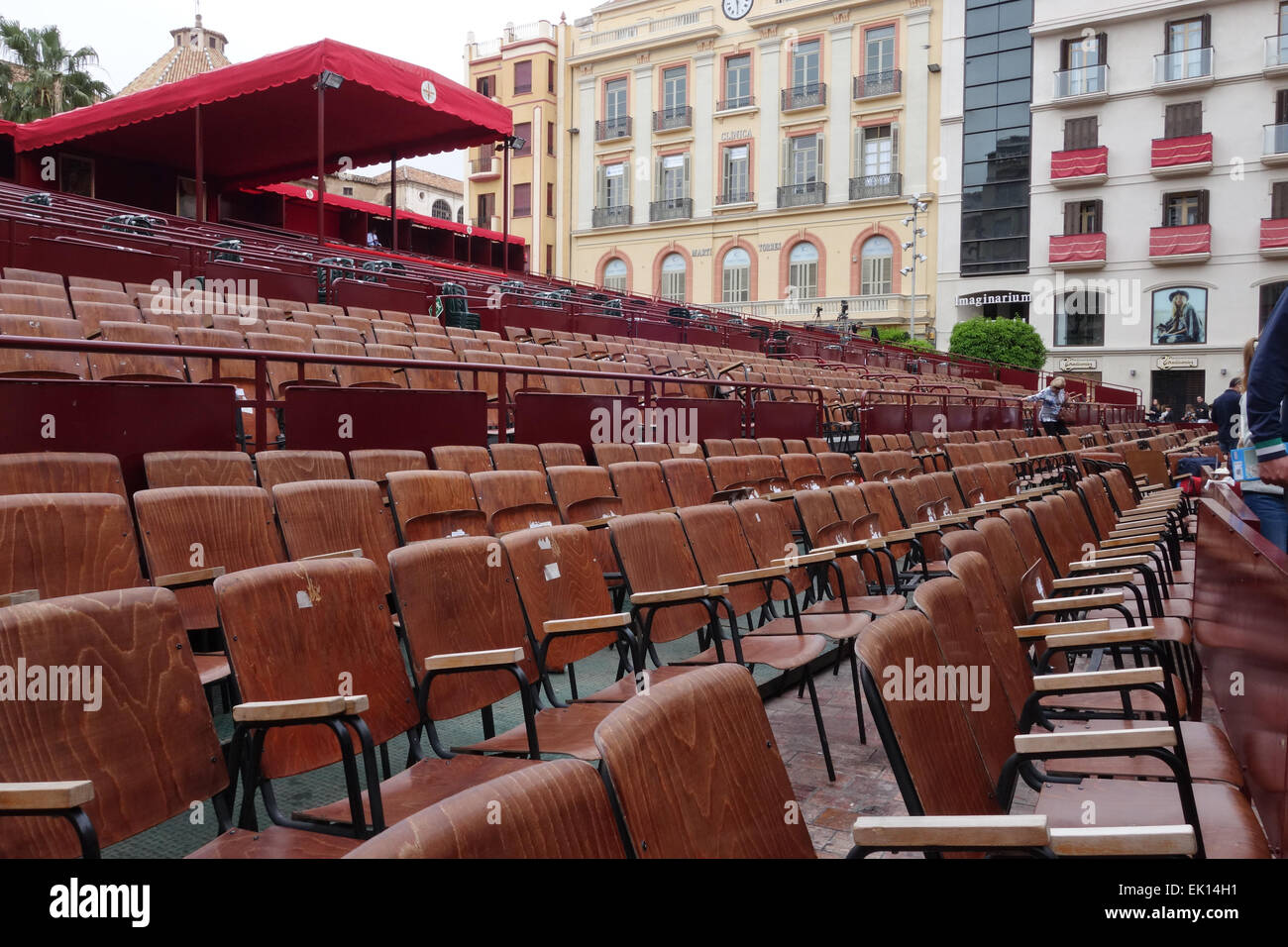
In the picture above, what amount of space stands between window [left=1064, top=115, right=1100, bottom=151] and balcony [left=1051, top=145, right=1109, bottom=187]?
221mm

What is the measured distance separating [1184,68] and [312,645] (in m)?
32.1

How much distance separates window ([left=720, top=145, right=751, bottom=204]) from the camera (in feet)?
107

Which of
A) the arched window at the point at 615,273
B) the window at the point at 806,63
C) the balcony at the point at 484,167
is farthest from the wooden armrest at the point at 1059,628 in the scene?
the balcony at the point at 484,167

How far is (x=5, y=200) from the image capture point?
9.21 metres

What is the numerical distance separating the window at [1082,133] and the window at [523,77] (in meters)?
20.5

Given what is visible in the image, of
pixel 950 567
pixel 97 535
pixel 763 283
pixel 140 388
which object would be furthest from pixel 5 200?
pixel 763 283

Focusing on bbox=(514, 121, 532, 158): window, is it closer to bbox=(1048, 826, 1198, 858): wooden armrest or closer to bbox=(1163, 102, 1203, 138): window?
bbox=(1163, 102, 1203, 138): window

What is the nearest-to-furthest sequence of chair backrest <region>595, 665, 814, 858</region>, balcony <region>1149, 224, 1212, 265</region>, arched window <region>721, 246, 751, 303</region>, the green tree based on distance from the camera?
chair backrest <region>595, 665, 814, 858</region>, the green tree, balcony <region>1149, 224, 1212, 265</region>, arched window <region>721, 246, 751, 303</region>

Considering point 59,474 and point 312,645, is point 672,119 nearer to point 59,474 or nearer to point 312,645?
point 59,474

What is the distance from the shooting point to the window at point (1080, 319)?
92.4ft

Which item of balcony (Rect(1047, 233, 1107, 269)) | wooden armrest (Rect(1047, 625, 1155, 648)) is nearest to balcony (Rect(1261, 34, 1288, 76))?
balcony (Rect(1047, 233, 1107, 269))

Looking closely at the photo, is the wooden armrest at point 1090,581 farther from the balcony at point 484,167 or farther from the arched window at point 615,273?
the balcony at point 484,167

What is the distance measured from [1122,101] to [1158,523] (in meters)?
28.3

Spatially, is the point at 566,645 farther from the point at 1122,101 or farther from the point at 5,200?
the point at 1122,101
